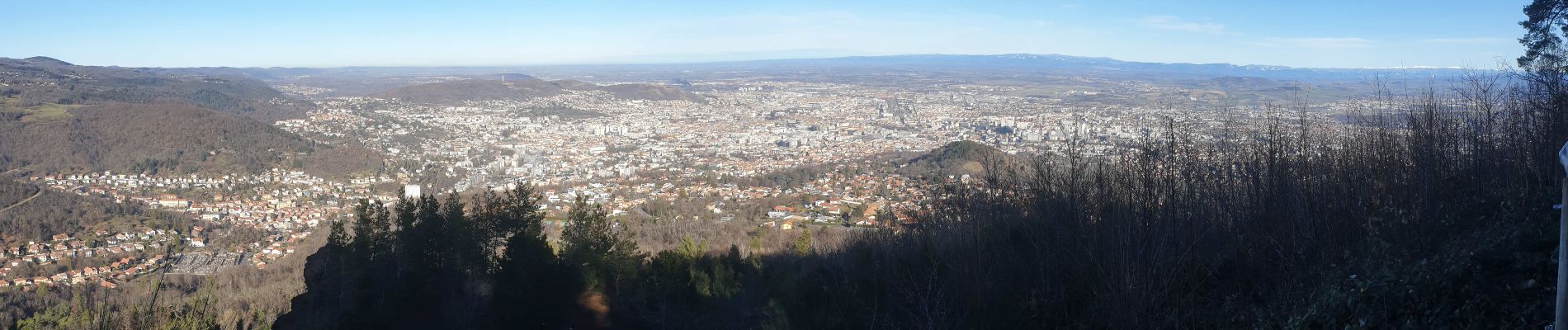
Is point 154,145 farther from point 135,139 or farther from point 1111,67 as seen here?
point 1111,67

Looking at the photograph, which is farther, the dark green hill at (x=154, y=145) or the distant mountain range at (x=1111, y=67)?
the distant mountain range at (x=1111, y=67)

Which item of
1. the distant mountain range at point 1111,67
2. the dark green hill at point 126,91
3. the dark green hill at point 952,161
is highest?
the distant mountain range at point 1111,67

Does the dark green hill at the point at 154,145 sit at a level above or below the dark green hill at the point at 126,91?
below

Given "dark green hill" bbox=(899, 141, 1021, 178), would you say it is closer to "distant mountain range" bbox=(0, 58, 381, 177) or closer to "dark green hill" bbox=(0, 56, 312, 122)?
"distant mountain range" bbox=(0, 58, 381, 177)

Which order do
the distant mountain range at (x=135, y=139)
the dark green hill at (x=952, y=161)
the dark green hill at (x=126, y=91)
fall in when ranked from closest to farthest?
the dark green hill at (x=952, y=161) < the distant mountain range at (x=135, y=139) < the dark green hill at (x=126, y=91)

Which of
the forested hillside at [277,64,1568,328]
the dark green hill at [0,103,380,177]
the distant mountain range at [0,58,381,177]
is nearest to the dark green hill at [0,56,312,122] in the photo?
the distant mountain range at [0,58,381,177]

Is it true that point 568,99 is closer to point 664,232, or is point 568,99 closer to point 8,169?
point 8,169

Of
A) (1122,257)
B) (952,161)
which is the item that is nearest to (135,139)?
(952,161)

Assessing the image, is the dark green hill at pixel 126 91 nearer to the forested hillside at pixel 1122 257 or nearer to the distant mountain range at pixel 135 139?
the distant mountain range at pixel 135 139

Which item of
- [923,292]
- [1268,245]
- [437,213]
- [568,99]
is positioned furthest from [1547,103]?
[568,99]

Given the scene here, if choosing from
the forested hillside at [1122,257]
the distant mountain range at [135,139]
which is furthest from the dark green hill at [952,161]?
the distant mountain range at [135,139]

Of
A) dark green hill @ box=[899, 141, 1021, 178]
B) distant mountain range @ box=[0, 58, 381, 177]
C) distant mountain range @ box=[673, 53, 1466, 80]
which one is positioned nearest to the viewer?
dark green hill @ box=[899, 141, 1021, 178]

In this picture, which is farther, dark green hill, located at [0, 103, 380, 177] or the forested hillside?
dark green hill, located at [0, 103, 380, 177]
